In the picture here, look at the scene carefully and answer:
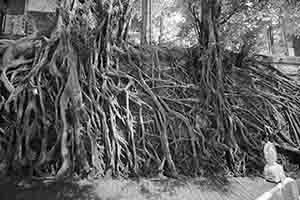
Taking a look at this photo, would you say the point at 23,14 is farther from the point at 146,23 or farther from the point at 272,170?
the point at 272,170

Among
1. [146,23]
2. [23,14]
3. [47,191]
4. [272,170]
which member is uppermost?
[23,14]

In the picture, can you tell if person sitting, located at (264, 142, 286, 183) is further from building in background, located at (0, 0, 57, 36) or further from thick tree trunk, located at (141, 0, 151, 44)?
building in background, located at (0, 0, 57, 36)

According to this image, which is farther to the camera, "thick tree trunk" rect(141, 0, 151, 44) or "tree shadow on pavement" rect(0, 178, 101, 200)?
"thick tree trunk" rect(141, 0, 151, 44)

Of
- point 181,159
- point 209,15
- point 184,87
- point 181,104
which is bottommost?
point 181,159

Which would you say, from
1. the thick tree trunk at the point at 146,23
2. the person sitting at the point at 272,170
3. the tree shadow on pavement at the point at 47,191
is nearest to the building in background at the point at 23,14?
the thick tree trunk at the point at 146,23

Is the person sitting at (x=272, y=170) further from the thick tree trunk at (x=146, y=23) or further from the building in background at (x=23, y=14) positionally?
the building in background at (x=23, y=14)

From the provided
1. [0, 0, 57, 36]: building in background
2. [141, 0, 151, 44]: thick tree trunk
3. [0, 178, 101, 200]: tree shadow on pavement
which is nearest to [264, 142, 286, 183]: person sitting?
[0, 178, 101, 200]: tree shadow on pavement

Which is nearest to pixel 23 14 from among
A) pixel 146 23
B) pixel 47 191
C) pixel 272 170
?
pixel 146 23

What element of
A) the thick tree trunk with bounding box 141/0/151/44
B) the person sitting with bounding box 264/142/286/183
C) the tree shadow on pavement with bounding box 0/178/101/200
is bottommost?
the tree shadow on pavement with bounding box 0/178/101/200

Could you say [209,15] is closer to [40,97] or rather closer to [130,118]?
[130,118]

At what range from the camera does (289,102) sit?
11.6 ft

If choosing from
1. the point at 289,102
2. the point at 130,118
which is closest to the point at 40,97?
the point at 130,118

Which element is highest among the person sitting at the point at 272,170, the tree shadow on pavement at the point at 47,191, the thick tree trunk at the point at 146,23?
the thick tree trunk at the point at 146,23

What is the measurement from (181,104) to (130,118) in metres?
0.80
